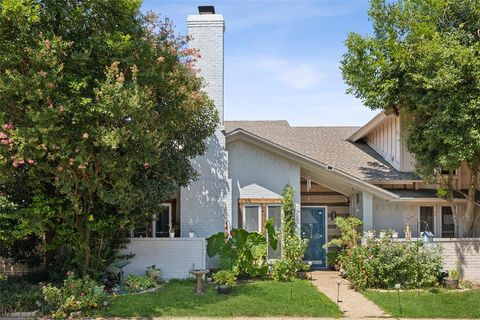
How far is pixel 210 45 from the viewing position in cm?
1769

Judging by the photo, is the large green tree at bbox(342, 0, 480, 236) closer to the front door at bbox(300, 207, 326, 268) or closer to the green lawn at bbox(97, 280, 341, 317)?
the front door at bbox(300, 207, 326, 268)

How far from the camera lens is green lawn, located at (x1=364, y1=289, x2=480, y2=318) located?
1198 cm

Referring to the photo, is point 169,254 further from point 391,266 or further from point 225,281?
point 391,266

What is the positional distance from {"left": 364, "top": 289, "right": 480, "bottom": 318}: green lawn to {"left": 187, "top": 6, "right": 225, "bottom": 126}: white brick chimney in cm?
838

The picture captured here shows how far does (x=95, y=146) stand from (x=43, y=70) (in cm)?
209

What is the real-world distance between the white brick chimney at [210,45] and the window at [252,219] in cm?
411

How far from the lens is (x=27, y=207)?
14.0m

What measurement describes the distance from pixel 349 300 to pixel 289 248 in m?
3.27

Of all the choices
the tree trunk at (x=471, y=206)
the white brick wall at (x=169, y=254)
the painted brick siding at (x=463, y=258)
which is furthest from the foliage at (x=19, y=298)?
the tree trunk at (x=471, y=206)

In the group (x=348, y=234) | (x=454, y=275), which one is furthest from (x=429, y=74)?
(x=454, y=275)

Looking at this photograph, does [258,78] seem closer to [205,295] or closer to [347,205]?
[347,205]

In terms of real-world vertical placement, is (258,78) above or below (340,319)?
above

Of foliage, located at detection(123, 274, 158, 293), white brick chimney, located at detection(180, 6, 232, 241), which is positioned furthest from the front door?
foliage, located at detection(123, 274, 158, 293)

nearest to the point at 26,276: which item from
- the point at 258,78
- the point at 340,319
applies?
the point at 340,319
